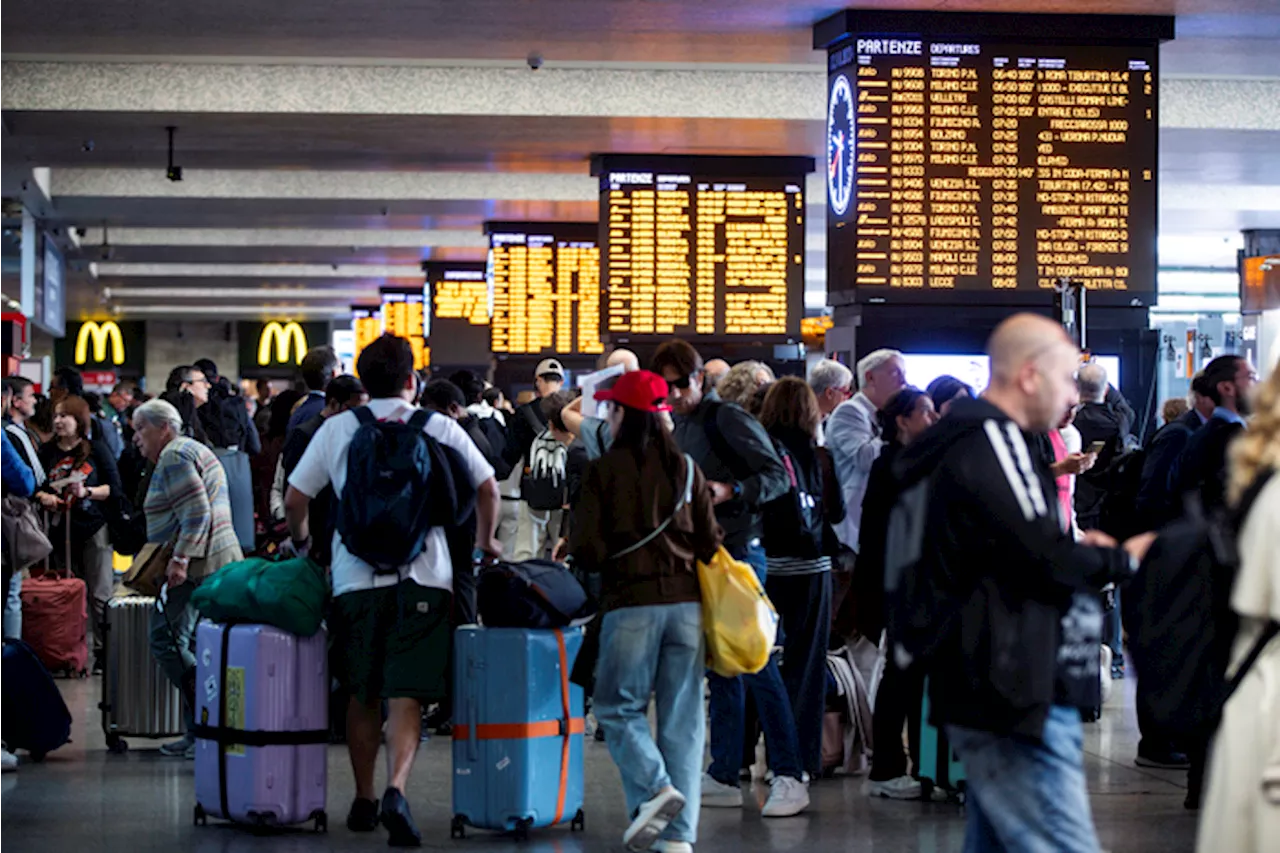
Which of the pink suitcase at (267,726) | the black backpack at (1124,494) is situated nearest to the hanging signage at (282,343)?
the black backpack at (1124,494)

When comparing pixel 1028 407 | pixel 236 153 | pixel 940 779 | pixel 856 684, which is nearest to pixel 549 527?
pixel 856 684

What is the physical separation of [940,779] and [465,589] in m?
2.03

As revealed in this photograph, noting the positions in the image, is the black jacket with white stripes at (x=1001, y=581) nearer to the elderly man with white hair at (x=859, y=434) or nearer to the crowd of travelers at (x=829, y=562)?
the crowd of travelers at (x=829, y=562)

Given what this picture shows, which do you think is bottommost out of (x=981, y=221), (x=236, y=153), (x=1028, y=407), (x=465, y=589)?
(x=465, y=589)

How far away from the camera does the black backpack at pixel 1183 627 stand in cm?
398

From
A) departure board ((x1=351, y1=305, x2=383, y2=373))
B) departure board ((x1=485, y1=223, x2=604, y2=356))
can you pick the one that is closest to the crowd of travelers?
departure board ((x1=485, y1=223, x2=604, y2=356))

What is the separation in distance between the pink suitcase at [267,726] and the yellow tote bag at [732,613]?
1.53 m

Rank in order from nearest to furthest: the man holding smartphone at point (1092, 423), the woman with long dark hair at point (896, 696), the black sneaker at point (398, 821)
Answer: the black sneaker at point (398, 821)
the woman with long dark hair at point (896, 696)
the man holding smartphone at point (1092, 423)

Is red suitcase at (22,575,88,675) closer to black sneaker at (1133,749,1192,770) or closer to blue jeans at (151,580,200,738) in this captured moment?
blue jeans at (151,580,200,738)

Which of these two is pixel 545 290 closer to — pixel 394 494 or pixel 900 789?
pixel 900 789

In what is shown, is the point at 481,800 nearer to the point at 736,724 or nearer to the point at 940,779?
the point at 736,724

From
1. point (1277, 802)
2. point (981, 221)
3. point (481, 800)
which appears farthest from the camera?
point (981, 221)

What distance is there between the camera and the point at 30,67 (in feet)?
45.9

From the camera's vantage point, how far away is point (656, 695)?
6.31 m
